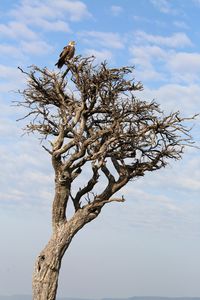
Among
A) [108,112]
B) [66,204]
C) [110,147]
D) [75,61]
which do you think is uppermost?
[75,61]

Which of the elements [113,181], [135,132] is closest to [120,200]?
[113,181]

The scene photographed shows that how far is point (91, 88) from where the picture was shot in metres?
16.5

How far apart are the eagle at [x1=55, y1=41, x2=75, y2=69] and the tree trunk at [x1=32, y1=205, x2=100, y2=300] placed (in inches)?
195

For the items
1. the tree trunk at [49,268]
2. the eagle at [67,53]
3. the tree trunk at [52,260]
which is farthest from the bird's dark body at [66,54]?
the tree trunk at [49,268]

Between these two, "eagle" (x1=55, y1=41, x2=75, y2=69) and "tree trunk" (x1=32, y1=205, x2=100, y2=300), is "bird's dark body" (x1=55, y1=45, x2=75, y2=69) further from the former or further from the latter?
"tree trunk" (x1=32, y1=205, x2=100, y2=300)

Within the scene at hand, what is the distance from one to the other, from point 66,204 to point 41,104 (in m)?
3.75

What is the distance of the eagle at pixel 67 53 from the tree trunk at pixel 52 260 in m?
4.96

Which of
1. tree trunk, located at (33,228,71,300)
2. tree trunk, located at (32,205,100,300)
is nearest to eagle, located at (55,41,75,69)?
tree trunk, located at (32,205,100,300)

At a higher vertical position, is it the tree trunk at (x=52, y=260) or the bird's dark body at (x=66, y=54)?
the bird's dark body at (x=66, y=54)

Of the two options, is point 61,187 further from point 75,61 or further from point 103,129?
point 75,61

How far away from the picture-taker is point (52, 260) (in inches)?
591

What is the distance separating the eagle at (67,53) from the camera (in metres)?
16.2

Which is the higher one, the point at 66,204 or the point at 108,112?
the point at 108,112

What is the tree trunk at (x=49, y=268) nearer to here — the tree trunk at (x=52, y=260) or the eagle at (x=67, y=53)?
the tree trunk at (x=52, y=260)
